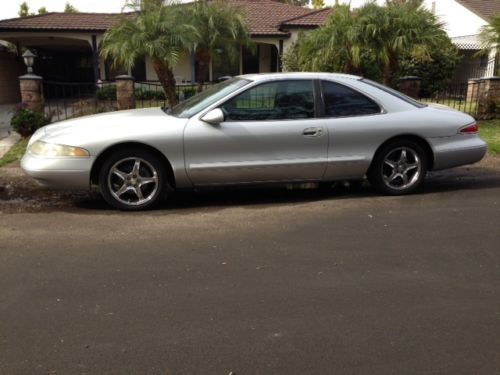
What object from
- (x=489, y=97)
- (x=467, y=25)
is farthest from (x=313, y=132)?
(x=467, y=25)

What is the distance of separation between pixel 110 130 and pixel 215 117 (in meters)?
1.13

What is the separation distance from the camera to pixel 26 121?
11.2 meters

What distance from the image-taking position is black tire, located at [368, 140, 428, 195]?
6.59 metres

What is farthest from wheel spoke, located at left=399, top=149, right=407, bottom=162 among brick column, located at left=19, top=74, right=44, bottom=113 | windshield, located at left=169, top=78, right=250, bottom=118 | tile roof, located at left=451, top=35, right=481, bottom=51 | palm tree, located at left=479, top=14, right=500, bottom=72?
tile roof, located at left=451, top=35, right=481, bottom=51

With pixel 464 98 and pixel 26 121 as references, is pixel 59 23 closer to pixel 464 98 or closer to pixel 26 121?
pixel 26 121

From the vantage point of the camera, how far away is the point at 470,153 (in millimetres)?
6816

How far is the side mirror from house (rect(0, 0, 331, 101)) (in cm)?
1570

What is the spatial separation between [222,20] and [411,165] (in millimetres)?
7777

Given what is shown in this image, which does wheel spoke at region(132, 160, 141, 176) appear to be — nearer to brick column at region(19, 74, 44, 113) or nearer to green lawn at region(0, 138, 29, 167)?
green lawn at region(0, 138, 29, 167)

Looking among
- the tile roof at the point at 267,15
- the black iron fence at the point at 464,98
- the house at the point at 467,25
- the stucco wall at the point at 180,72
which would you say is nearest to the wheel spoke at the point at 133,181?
the black iron fence at the point at 464,98

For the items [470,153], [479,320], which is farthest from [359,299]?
[470,153]

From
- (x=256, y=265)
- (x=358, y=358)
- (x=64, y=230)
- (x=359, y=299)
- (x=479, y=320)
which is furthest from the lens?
(x=64, y=230)

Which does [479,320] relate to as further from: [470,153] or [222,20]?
[222,20]

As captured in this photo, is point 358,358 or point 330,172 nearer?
point 358,358
